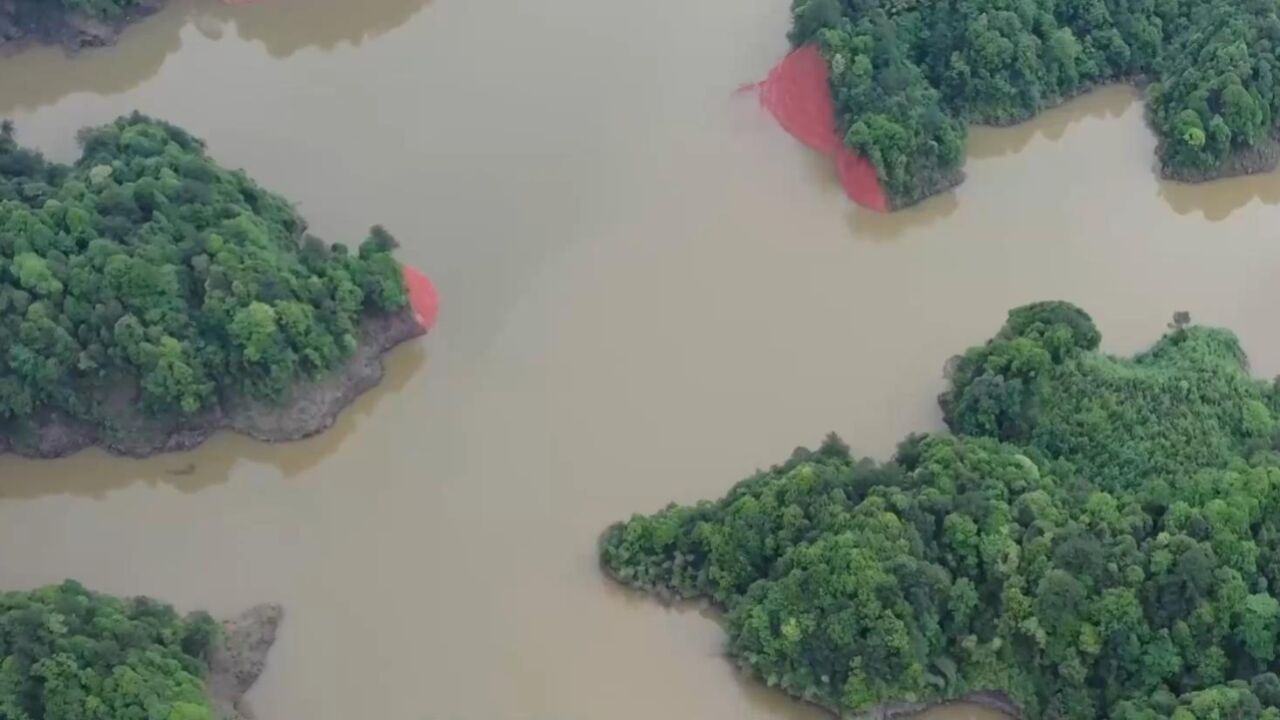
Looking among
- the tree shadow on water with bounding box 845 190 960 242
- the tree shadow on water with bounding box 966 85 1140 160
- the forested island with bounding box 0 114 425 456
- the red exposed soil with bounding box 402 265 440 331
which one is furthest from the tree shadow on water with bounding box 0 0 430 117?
the tree shadow on water with bounding box 966 85 1140 160

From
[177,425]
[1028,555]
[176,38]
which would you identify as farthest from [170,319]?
[1028,555]

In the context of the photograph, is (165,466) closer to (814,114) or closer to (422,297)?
(422,297)

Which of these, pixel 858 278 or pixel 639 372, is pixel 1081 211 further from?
pixel 639 372

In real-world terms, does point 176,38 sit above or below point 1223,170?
below

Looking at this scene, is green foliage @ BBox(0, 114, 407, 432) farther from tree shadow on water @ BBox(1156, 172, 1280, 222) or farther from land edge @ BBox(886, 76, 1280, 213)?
tree shadow on water @ BBox(1156, 172, 1280, 222)

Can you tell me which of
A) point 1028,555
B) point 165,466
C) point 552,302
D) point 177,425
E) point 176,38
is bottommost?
point 165,466

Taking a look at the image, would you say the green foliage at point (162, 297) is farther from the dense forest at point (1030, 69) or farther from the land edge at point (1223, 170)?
the land edge at point (1223, 170)

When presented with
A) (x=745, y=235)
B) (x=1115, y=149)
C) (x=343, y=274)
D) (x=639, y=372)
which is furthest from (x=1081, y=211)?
(x=343, y=274)
